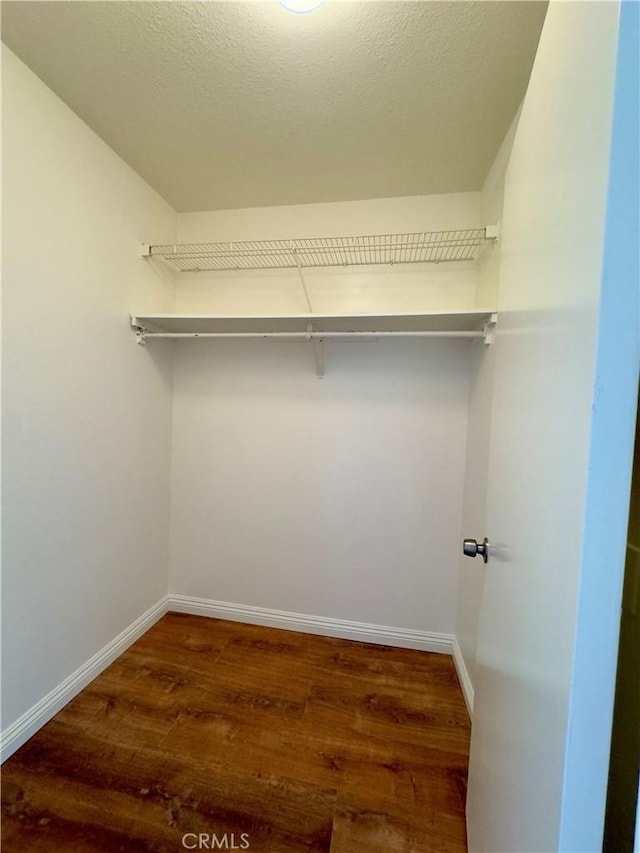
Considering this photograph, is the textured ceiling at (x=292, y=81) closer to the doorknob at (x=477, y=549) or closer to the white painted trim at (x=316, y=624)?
the doorknob at (x=477, y=549)

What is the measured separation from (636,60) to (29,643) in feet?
6.99

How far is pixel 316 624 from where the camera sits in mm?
2039

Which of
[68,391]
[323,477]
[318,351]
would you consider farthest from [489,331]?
[68,391]

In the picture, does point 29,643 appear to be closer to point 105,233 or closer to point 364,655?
point 364,655

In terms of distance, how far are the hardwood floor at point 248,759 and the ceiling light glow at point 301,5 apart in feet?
8.05

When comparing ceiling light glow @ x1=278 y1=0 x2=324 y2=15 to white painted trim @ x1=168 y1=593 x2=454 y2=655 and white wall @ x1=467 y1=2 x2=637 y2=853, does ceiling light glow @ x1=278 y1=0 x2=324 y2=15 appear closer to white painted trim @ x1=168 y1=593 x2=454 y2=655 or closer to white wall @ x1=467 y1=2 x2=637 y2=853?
white wall @ x1=467 y1=2 x2=637 y2=853

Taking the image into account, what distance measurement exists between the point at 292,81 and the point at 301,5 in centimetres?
26

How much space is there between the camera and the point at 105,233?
1584 mm

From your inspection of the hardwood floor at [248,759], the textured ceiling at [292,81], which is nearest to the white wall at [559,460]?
the hardwood floor at [248,759]

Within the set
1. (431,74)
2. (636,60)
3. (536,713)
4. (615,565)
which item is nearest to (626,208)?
(636,60)

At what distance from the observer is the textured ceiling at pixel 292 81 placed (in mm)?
1030

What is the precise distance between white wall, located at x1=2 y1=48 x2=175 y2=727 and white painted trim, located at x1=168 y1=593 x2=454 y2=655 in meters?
0.35

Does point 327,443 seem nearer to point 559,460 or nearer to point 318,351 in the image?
point 318,351

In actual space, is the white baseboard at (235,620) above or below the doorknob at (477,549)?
below
